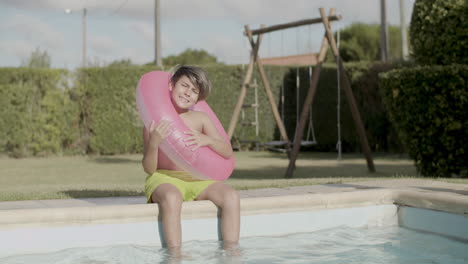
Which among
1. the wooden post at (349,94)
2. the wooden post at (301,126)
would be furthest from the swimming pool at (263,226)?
the wooden post at (349,94)

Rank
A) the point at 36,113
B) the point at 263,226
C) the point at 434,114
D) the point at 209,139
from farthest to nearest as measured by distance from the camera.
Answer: the point at 36,113
the point at 434,114
the point at 263,226
the point at 209,139

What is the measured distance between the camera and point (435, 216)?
4543 mm

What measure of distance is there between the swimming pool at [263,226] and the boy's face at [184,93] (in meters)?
0.74

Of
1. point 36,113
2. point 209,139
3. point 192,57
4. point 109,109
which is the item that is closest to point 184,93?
point 209,139

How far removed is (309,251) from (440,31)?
200 inches

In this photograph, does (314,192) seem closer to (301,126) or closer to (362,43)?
(301,126)

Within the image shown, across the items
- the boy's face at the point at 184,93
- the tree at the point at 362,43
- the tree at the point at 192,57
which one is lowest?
the boy's face at the point at 184,93

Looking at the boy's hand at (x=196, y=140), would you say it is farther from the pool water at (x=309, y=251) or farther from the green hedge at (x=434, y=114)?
the green hedge at (x=434, y=114)

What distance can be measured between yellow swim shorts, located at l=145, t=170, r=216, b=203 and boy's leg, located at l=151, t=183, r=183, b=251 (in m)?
0.27

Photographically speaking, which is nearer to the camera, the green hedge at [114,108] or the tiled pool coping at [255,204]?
the tiled pool coping at [255,204]

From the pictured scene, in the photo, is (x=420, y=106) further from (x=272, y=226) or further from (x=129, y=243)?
(x=129, y=243)

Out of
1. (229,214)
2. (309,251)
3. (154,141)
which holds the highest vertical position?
(154,141)

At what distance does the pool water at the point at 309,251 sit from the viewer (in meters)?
3.84

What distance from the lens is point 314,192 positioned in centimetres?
506
